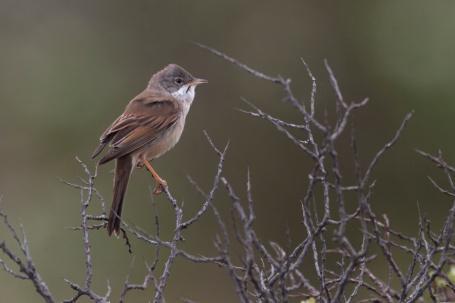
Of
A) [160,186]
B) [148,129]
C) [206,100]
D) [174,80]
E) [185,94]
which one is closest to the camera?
[160,186]

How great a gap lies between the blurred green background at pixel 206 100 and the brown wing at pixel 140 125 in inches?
212

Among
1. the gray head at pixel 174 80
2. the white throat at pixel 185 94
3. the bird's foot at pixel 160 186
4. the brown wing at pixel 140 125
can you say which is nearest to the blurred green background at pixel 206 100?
the gray head at pixel 174 80

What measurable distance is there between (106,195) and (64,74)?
2.46m

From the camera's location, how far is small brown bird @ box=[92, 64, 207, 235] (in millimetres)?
7086

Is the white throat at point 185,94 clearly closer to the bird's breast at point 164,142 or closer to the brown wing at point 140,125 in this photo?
the brown wing at point 140,125

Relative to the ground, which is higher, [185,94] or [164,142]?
[185,94]

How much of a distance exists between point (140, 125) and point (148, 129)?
0.25 feet

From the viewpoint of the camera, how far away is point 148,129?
293 inches

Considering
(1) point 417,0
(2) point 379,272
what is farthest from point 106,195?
(1) point 417,0

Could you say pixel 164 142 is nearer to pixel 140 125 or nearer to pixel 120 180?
pixel 140 125

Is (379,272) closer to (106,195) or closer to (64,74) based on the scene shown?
(106,195)

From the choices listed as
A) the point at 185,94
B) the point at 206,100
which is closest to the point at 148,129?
the point at 185,94

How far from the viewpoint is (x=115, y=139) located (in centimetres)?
726


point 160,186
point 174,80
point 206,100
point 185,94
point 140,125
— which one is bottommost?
point 160,186
